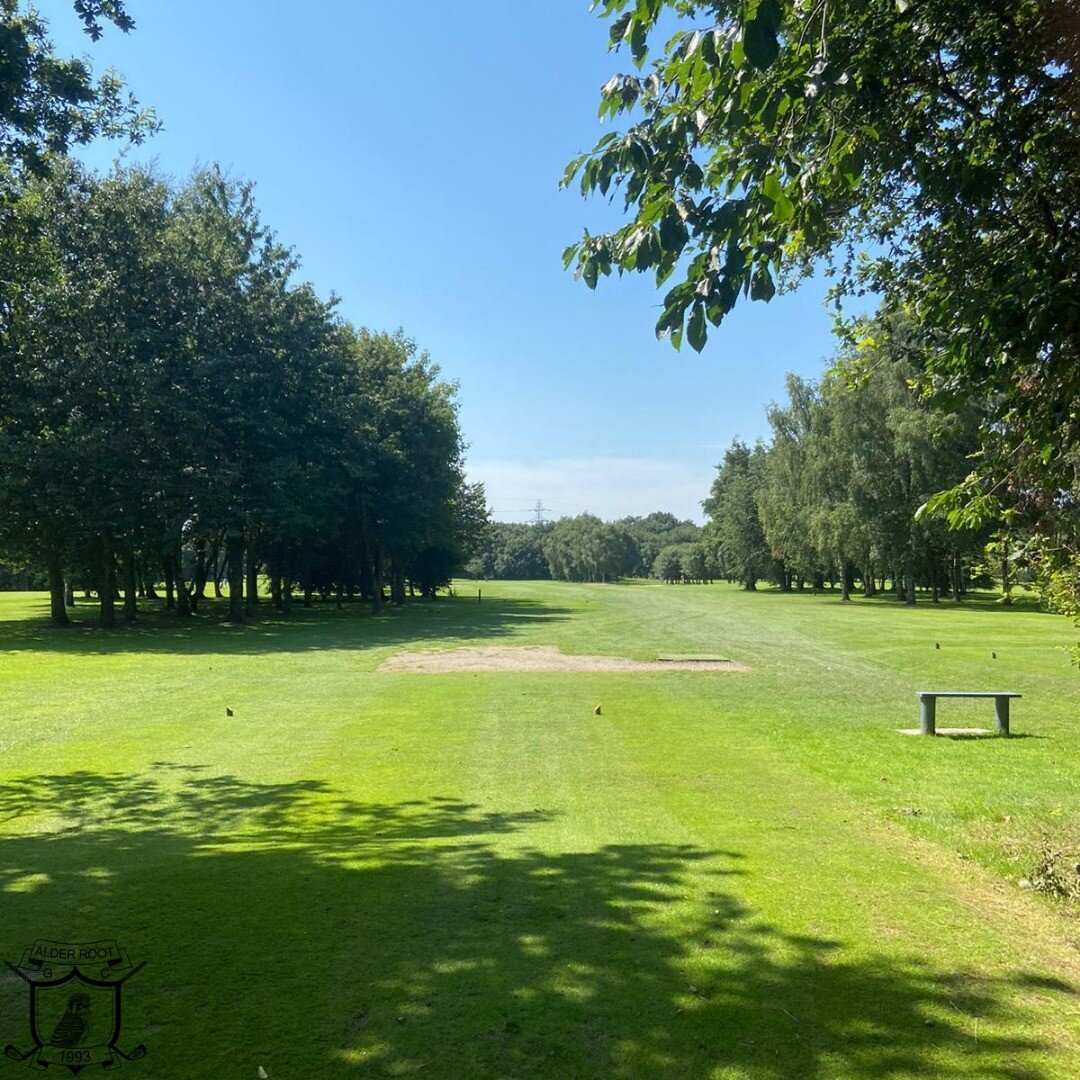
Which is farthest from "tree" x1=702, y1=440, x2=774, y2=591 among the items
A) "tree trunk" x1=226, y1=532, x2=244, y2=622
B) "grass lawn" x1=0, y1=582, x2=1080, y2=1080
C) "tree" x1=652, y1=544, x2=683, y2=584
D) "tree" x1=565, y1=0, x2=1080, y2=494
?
"tree" x1=565, y1=0, x2=1080, y2=494

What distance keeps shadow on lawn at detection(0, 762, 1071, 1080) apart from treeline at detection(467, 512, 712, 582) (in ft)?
366

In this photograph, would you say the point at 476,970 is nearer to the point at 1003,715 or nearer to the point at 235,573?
the point at 1003,715

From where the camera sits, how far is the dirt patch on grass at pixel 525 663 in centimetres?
2130

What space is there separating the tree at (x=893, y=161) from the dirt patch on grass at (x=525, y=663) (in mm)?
15789

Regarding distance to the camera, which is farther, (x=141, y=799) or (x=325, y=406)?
(x=325, y=406)

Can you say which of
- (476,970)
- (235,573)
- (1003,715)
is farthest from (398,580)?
(476,970)

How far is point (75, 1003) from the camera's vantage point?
159 inches

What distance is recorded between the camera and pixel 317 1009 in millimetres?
3945

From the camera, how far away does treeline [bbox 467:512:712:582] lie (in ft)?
464

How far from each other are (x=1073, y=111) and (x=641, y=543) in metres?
190

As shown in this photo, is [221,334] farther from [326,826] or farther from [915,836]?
[915,836]

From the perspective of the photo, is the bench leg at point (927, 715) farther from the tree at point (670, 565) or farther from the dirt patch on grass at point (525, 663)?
the tree at point (670, 565)

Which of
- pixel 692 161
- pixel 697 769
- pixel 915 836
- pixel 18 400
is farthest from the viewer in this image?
pixel 18 400

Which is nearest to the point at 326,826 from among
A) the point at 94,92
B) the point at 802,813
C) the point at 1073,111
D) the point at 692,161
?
the point at 802,813
